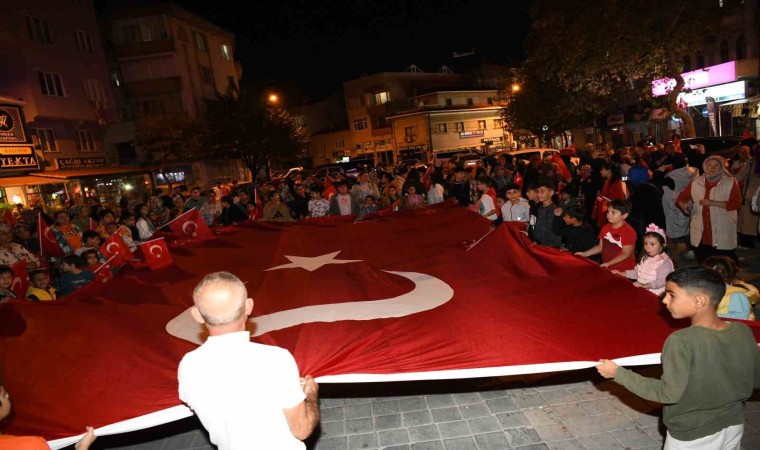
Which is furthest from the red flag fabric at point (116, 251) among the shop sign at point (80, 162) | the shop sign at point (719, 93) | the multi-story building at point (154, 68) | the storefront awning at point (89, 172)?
the multi-story building at point (154, 68)

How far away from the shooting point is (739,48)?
90.5 ft

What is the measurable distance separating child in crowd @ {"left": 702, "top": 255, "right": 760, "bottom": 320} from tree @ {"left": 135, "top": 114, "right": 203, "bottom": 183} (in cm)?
3596

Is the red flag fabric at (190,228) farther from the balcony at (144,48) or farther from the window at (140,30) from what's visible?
the window at (140,30)

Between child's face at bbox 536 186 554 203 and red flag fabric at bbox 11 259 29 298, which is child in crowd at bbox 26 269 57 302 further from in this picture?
child's face at bbox 536 186 554 203

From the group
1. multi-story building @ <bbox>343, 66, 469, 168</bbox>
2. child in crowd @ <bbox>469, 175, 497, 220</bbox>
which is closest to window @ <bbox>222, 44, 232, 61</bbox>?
multi-story building @ <bbox>343, 66, 469, 168</bbox>

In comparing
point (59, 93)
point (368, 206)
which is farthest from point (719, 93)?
point (59, 93)

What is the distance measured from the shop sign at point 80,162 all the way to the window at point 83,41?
24.9ft

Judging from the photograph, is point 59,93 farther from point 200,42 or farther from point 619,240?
point 619,240

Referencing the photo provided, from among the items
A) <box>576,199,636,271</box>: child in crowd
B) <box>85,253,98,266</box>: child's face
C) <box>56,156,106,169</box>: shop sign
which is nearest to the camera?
<box>576,199,636,271</box>: child in crowd

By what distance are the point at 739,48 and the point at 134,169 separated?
37499 mm

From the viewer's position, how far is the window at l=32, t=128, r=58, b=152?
2625cm

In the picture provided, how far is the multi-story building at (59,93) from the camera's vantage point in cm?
2428

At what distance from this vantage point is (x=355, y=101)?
59.8 metres

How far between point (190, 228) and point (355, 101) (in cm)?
5356
